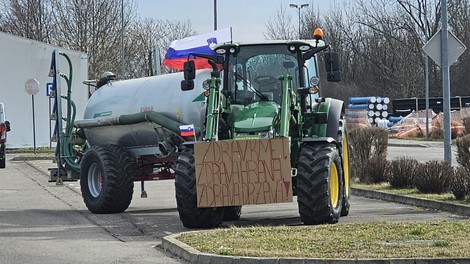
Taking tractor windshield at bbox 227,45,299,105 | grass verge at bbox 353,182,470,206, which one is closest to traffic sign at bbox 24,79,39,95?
grass verge at bbox 353,182,470,206

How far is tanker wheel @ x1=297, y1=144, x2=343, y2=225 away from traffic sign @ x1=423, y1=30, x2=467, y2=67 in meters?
6.82

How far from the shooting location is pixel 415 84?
7869 cm

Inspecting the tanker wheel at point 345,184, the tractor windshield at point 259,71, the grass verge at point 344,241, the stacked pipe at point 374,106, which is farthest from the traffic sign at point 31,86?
the grass verge at point 344,241

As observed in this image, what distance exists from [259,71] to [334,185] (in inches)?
90.8

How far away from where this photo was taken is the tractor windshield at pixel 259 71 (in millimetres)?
17031

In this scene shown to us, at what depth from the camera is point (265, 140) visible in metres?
15.2

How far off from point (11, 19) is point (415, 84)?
96.7 feet

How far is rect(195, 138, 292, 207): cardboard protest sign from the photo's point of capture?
50.1ft

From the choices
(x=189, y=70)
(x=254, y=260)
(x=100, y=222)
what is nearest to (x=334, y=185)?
(x=189, y=70)

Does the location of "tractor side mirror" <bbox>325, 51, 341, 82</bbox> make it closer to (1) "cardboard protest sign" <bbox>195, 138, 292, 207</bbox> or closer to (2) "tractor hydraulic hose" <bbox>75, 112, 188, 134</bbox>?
(1) "cardboard protest sign" <bbox>195, 138, 292, 207</bbox>

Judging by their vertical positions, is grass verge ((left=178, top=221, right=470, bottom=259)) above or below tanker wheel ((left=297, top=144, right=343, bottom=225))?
below

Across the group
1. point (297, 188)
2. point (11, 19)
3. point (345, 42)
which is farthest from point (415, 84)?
point (297, 188)

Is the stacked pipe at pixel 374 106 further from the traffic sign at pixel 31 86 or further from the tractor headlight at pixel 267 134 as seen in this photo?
the tractor headlight at pixel 267 134

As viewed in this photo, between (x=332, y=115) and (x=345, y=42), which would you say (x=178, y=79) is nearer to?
(x=332, y=115)
